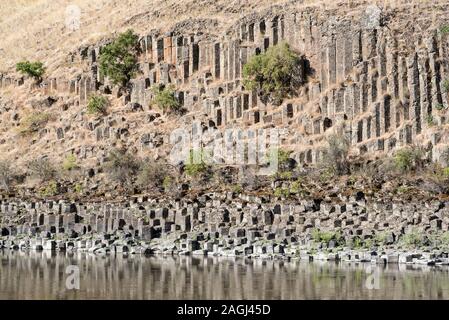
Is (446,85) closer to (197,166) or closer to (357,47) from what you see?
(357,47)

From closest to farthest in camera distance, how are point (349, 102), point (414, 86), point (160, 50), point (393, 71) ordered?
point (414, 86)
point (393, 71)
point (349, 102)
point (160, 50)

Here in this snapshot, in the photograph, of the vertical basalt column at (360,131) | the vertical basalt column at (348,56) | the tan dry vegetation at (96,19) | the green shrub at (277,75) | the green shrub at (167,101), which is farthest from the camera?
the tan dry vegetation at (96,19)

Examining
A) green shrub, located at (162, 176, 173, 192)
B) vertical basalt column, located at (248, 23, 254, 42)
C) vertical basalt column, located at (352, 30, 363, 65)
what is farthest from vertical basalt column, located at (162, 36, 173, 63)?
vertical basalt column, located at (352, 30, 363, 65)

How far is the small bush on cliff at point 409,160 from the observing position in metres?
68.3

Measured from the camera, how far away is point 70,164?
257 feet

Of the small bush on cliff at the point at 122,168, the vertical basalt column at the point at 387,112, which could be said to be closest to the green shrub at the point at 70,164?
the small bush on cliff at the point at 122,168

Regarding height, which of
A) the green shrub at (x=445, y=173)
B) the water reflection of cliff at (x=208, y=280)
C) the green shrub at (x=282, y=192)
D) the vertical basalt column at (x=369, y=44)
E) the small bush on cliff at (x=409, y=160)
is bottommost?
the water reflection of cliff at (x=208, y=280)

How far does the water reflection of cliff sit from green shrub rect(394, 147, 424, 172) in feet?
51.3

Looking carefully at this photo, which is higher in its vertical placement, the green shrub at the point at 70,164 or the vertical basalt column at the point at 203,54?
the vertical basalt column at the point at 203,54

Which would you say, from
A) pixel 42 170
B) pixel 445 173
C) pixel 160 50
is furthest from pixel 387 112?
pixel 42 170

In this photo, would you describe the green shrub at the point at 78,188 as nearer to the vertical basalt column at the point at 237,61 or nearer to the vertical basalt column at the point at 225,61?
the vertical basalt column at the point at 225,61

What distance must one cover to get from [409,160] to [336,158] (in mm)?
4358

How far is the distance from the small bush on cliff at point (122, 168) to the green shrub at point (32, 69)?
1571cm

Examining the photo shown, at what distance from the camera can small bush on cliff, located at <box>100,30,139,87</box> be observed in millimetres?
84375
